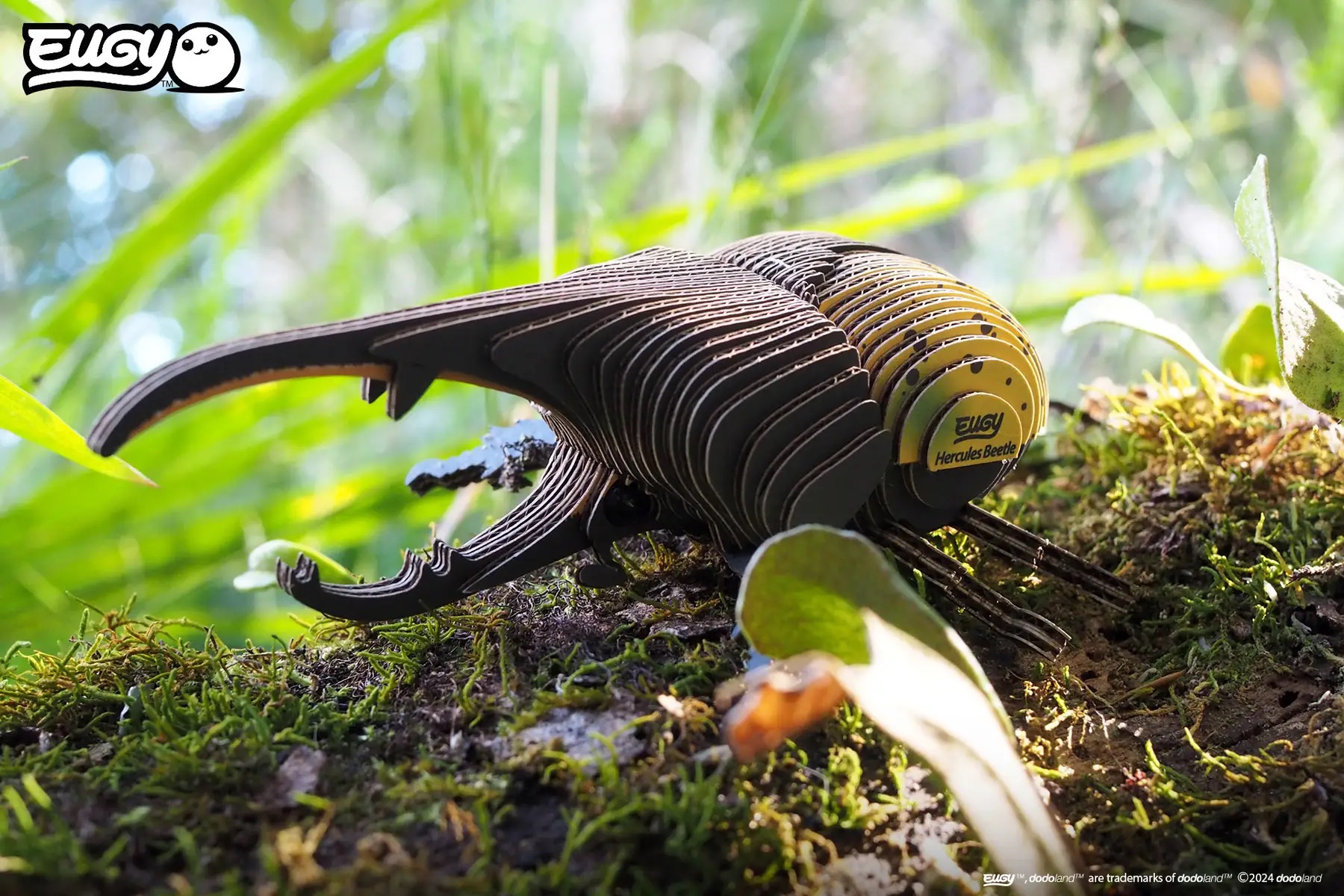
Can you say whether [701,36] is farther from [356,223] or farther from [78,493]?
[78,493]

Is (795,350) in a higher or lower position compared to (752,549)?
higher

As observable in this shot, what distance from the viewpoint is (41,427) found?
1.07 metres

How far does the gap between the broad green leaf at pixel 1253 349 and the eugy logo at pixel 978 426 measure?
0.78m

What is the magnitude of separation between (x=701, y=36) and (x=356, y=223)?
2005 millimetres

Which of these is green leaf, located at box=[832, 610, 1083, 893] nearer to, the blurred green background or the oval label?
the oval label

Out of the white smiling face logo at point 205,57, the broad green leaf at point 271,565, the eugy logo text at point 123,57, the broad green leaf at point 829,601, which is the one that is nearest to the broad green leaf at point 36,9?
the eugy logo text at point 123,57

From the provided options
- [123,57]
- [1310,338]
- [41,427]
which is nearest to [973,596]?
[1310,338]

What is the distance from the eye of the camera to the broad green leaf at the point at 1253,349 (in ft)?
5.33

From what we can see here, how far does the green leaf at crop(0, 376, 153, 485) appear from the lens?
1049 mm

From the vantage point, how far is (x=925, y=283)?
1.19 m

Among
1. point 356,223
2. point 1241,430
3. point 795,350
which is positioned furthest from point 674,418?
point 356,223

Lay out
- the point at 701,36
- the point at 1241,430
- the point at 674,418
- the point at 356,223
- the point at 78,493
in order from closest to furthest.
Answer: the point at 674,418, the point at 1241,430, the point at 78,493, the point at 356,223, the point at 701,36

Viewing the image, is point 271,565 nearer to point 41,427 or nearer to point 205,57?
point 41,427

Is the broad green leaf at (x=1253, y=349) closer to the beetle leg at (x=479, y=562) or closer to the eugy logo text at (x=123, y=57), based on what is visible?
the beetle leg at (x=479, y=562)
